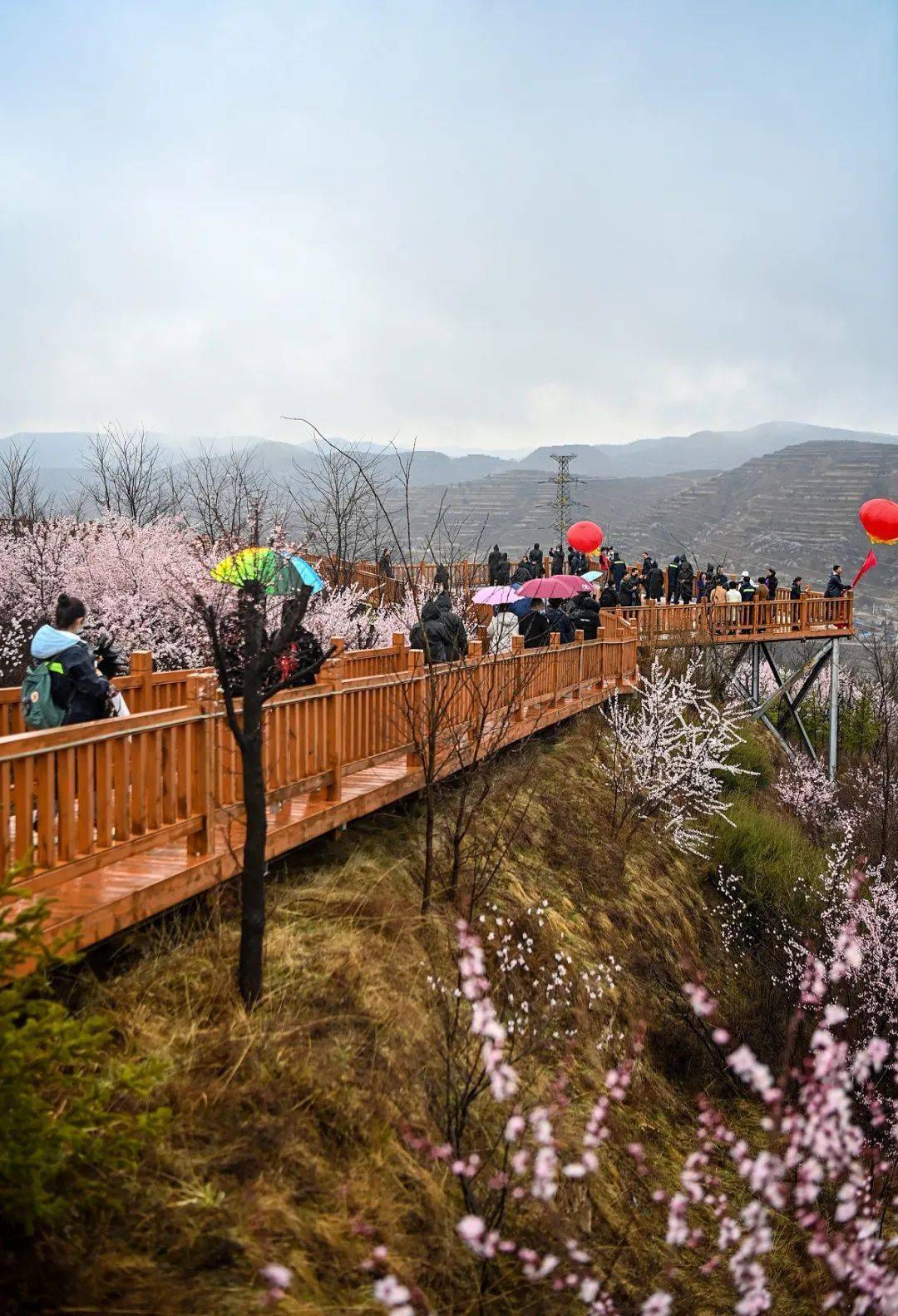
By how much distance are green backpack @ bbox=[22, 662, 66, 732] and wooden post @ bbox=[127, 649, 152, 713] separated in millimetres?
1801

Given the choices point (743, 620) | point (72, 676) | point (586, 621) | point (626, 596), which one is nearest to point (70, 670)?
point (72, 676)

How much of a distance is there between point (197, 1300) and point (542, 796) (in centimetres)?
880

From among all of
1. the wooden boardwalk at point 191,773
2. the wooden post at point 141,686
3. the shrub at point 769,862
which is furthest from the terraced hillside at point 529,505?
the wooden post at point 141,686

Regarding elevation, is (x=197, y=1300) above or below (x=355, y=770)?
below

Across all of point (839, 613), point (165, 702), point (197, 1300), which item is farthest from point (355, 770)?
point (839, 613)

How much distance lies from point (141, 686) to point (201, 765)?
2.79 m

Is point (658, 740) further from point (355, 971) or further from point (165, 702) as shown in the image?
point (355, 971)

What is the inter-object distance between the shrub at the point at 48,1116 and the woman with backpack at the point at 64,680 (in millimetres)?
2302

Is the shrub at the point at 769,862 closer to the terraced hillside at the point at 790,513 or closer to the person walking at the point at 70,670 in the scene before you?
the person walking at the point at 70,670

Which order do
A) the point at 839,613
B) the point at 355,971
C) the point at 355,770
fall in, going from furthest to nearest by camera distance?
the point at 839,613
the point at 355,770
the point at 355,971

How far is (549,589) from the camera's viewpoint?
55.4ft

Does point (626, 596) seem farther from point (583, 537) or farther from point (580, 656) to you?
point (580, 656)

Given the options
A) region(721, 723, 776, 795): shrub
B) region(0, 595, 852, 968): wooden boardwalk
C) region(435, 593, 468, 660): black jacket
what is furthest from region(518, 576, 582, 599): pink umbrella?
region(435, 593, 468, 660): black jacket

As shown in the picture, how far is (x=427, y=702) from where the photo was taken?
8.39 meters
